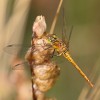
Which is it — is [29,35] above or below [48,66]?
below

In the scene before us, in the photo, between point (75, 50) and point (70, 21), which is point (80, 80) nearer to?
point (75, 50)

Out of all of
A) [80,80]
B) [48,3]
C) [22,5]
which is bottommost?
[80,80]

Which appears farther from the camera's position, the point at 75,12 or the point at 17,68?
the point at 75,12

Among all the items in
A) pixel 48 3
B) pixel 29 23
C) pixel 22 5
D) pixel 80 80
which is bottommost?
pixel 80 80

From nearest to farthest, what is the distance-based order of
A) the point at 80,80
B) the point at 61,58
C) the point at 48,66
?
the point at 48,66, the point at 61,58, the point at 80,80

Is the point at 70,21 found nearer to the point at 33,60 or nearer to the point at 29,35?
the point at 29,35

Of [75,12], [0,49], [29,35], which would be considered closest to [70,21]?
[75,12]

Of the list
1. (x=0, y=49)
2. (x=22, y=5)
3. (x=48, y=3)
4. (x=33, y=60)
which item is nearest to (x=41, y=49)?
(x=33, y=60)

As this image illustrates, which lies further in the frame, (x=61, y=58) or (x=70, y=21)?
(x=70, y=21)

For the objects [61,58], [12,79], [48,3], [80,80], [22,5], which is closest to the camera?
[12,79]
